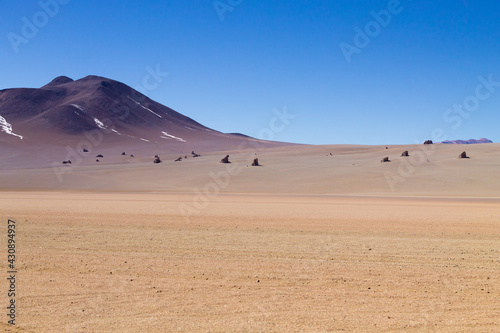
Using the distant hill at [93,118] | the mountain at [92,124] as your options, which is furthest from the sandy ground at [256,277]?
the distant hill at [93,118]

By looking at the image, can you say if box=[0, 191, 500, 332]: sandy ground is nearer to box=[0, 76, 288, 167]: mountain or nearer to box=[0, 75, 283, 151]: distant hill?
box=[0, 76, 288, 167]: mountain

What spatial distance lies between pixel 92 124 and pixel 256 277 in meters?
138

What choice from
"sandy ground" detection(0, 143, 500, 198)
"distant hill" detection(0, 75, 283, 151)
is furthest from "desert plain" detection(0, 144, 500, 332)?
"distant hill" detection(0, 75, 283, 151)

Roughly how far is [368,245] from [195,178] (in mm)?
28640

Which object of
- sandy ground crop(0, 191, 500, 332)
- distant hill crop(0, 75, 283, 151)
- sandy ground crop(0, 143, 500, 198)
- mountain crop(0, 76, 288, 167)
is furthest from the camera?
distant hill crop(0, 75, 283, 151)

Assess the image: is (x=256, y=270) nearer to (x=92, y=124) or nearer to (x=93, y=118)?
(x=92, y=124)

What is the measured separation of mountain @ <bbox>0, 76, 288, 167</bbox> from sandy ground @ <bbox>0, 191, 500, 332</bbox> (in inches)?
3067

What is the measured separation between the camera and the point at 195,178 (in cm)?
3812

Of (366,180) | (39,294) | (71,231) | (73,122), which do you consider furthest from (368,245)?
(73,122)

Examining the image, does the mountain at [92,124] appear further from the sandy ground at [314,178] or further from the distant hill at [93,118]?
the sandy ground at [314,178]

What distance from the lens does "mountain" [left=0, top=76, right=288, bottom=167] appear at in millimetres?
106275

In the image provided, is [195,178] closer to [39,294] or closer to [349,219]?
[349,219]

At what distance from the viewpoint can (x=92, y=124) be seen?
451ft

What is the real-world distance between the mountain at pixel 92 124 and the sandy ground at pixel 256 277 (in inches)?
3067
